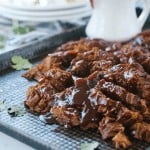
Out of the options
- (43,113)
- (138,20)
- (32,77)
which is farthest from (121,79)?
(138,20)

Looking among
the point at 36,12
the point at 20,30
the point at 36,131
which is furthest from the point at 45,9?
the point at 36,131

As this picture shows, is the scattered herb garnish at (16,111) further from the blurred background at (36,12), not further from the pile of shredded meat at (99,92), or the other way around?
the blurred background at (36,12)

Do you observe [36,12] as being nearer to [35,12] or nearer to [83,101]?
[35,12]

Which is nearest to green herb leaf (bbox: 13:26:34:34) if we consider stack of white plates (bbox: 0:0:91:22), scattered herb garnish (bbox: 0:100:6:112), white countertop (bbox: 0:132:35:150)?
stack of white plates (bbox: 0:0:91:22)

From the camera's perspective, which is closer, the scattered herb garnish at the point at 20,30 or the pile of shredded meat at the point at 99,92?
the pile of shredded meat at the point at 99,92

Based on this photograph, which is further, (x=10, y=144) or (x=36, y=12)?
(x=36, y=12)

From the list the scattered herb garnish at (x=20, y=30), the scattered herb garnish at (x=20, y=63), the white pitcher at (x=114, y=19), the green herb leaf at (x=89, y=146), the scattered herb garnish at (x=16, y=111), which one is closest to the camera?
the green herb leaf at (x=89, y=146)

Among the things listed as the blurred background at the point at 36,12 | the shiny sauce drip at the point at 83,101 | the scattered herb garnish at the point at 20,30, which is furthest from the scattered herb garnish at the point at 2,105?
the scattered herb garnish at the point at 20,30
